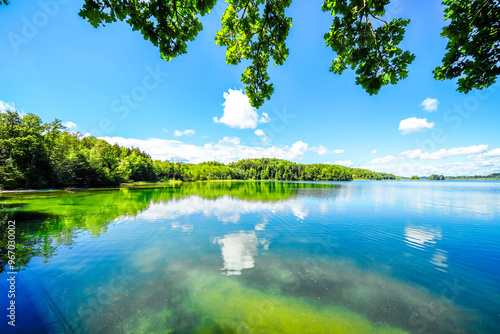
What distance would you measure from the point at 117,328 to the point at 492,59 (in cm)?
1306

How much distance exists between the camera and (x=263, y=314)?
16.8ft

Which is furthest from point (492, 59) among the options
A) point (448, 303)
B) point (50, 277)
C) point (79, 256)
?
point (79, 256)

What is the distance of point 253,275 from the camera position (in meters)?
7.29

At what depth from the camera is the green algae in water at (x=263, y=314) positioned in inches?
182

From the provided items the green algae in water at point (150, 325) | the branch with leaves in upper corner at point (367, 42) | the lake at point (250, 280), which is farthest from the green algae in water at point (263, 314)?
the branch with leaves in upper corner at point (367, 42)

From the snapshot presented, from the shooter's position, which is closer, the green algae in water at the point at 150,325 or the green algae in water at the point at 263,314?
the green algae in water at the point at 150,325

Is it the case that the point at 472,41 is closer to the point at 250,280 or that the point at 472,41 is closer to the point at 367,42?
the point at 367,42

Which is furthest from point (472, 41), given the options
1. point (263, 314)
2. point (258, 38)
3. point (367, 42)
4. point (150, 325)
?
point (150, 325)

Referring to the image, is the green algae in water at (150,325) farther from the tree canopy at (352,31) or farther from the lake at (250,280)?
the tree canopy at (352,31)

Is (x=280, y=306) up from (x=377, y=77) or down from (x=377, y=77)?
down

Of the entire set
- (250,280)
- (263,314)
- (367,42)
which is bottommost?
(250,280)

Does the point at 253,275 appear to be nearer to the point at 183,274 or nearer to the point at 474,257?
the point at 183,274

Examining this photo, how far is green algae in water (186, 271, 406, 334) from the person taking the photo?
4621 mm

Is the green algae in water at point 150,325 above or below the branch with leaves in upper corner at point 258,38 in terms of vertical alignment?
below
